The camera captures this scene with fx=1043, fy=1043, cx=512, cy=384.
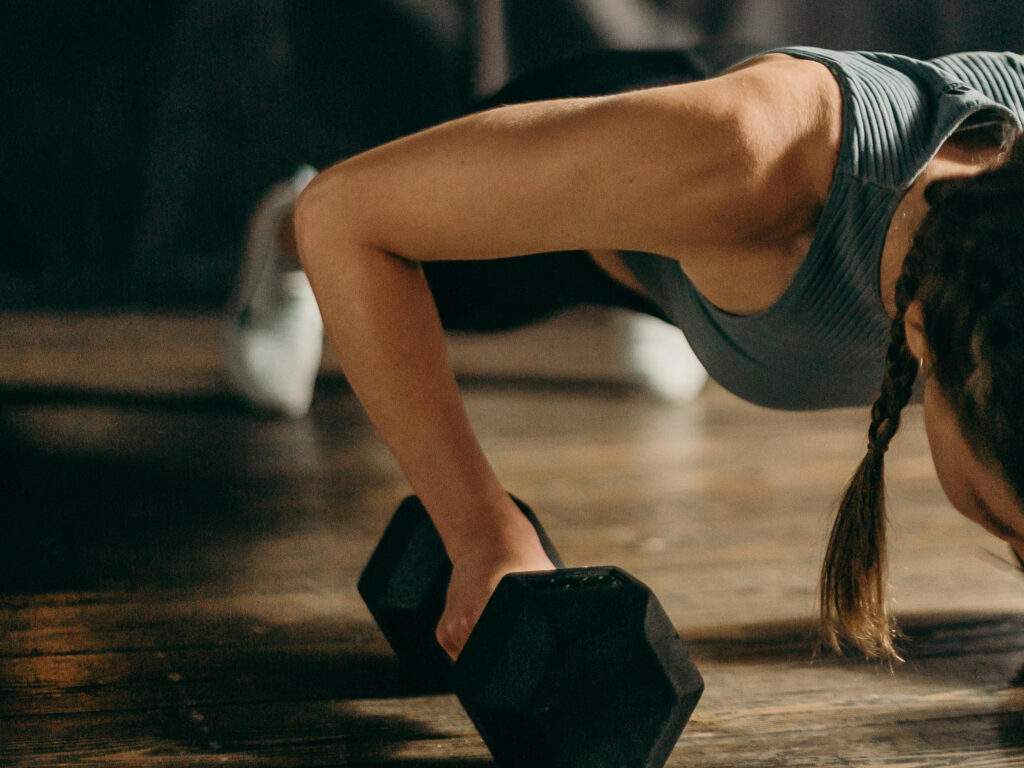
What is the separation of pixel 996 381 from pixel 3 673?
724mm

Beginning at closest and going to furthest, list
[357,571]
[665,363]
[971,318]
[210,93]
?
[971,318] → [357,571] → [665,363] → [210,93]

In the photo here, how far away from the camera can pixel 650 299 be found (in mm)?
1027

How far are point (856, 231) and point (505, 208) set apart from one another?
23 cm

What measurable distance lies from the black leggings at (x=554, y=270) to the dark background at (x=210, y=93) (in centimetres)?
109

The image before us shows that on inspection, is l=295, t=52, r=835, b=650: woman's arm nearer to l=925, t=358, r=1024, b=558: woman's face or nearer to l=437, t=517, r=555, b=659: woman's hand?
l=437, t=517, r=555, b=659: woman's hand

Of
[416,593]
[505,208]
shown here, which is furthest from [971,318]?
[416,593]

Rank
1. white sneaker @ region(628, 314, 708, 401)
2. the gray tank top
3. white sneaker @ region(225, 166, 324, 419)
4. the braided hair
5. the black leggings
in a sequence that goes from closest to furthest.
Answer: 1. the braided hair
2. the gray tank top
3. the black leggings
4. white sneaker @ region(225, 166, 324, 419)
5. white sneaker @ region(628, 314, 708, 401)

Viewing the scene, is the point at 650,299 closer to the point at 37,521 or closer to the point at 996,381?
the point at 996,381

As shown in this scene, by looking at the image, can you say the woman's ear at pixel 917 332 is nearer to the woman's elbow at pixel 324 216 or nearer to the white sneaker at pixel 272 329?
the woman's elbow at pixel 324 216

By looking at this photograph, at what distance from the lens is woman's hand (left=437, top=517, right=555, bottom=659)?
2.31 feet

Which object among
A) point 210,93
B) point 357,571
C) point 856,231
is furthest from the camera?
point 210,93

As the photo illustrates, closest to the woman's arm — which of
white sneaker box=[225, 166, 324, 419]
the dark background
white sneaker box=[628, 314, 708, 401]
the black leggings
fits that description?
the black leggings

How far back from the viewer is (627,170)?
0.65m

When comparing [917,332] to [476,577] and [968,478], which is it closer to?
[968,478]
